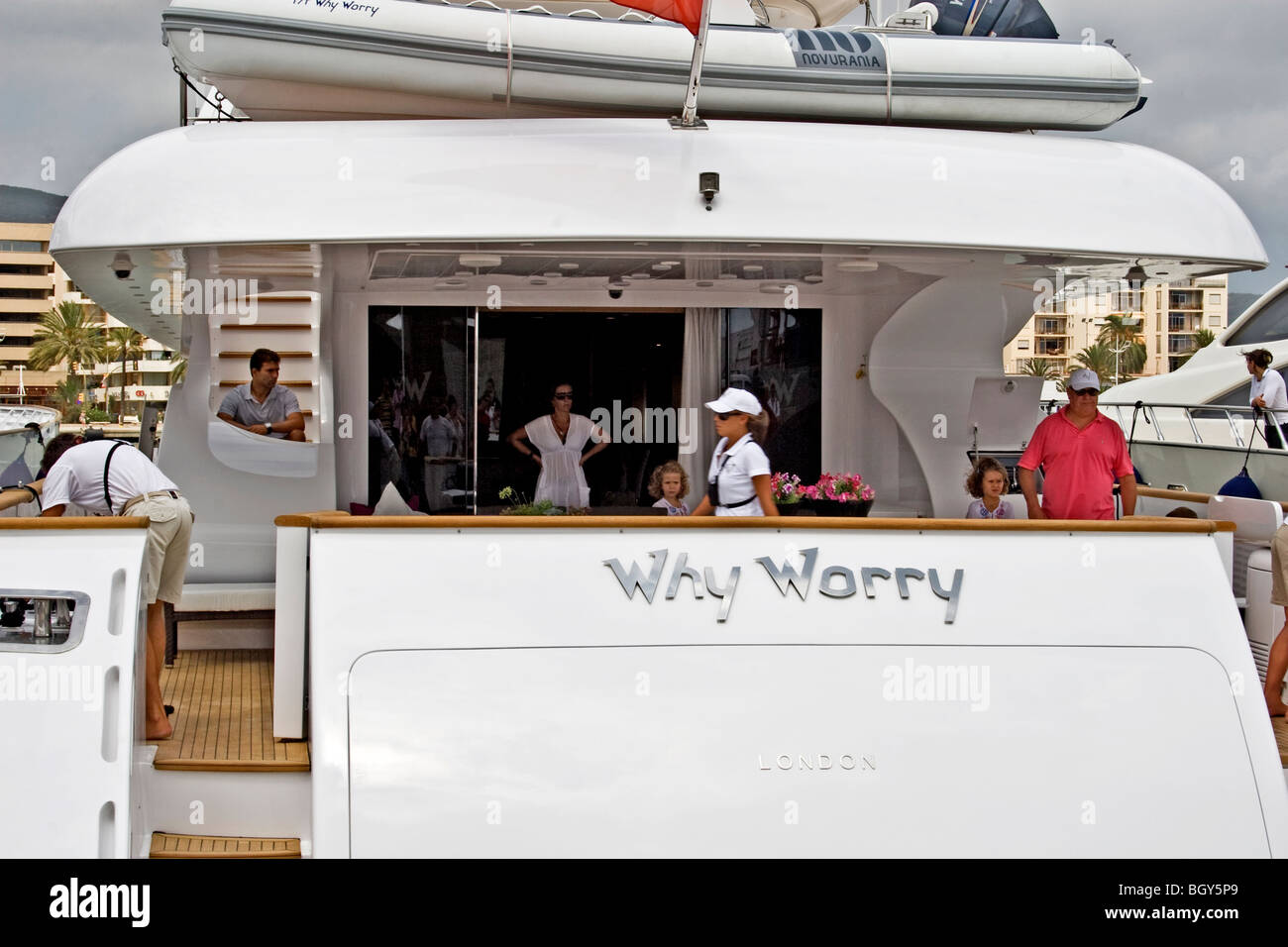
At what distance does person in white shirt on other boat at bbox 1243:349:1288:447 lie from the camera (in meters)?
8.84

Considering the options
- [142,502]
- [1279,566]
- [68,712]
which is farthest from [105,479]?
[1279,566]

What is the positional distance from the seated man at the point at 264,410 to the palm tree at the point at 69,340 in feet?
208

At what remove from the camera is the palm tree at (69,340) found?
6231 centimetres

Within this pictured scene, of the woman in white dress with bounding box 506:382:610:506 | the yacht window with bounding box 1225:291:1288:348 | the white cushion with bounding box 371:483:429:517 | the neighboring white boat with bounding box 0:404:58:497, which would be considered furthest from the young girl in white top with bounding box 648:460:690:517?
the yacht window with bounding box 1225:291:1288:348

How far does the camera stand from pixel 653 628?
3518 mm

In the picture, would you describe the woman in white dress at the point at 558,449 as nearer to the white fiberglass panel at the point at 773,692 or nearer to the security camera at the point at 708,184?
the security camera at the point at 708,184

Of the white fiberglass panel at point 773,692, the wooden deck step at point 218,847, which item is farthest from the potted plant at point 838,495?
the wooden deck step at point 218,847

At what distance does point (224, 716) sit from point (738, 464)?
2.11m

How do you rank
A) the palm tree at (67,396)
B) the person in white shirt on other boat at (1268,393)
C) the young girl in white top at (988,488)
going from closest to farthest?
the young girl in white top at (988,488)
the person in white shirt on other boat at (1268,393)
the palm tree at (67,396)

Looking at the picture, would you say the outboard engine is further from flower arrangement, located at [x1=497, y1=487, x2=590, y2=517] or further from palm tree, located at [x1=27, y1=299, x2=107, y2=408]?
palm tree, located at [x1=27, y1=299, x2=107, y2=408]

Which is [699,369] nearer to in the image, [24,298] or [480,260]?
[480,260]

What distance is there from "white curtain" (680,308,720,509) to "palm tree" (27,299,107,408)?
2513 inches

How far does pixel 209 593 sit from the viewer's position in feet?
17.1
